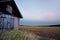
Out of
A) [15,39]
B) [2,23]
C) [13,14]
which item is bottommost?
[15,39]

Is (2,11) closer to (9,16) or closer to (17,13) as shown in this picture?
(9,16)

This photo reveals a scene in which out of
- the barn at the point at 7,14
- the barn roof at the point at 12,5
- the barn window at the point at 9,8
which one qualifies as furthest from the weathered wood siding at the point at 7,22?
the barn roof at the point at 12,5

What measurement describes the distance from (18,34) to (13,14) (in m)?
8.63

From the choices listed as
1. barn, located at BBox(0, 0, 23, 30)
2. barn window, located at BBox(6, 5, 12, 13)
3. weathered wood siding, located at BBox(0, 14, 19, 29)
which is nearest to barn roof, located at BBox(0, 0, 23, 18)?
barn, located at BBox(0, 0, 23, 30)

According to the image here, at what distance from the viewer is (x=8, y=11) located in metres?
19.2

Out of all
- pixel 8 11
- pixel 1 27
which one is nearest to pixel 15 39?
pixel 1 27

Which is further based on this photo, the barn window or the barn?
the barn window

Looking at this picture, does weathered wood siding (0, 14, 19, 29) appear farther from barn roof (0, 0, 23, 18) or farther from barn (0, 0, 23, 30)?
barn roof (0, 0, 23, 18)

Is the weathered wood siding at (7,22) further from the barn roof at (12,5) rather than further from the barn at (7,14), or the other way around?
the barn roof at (12,5)

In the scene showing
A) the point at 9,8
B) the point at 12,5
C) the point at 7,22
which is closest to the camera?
the point at 7,22

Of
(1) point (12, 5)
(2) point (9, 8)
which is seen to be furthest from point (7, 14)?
(1) point (12, 5)

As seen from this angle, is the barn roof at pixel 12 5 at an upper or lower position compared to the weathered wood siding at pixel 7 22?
upper

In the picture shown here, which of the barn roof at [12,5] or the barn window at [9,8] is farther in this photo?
the barn window at [9,8]

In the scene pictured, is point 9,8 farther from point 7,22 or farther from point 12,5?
point 7,22
